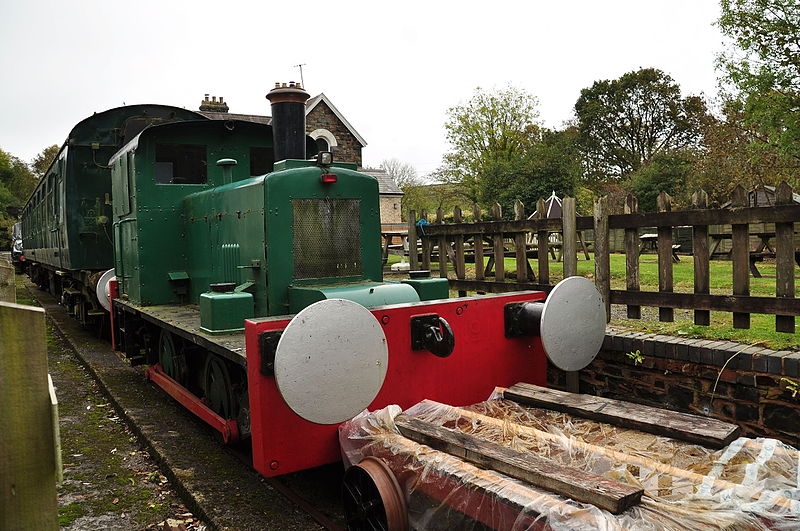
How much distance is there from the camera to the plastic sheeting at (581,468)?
221 cm

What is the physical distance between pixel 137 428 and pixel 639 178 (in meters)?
28.4

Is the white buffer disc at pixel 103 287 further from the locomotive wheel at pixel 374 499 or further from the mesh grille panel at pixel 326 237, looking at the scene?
the locomotive wheel at pixel 374 499

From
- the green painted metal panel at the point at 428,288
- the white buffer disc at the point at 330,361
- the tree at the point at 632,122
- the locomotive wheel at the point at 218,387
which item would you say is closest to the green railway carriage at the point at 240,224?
the green painted metal panel at the point at 428,288

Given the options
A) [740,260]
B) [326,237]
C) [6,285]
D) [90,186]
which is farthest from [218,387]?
[90,186]

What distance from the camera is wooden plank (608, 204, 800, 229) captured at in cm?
428

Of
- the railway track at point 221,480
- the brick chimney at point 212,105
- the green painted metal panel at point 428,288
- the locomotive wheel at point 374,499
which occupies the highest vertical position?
the brick chimney at point 212,105

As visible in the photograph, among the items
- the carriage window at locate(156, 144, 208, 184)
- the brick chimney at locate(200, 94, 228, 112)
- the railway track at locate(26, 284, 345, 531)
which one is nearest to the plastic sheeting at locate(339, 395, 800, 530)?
the railway track at locate(26, 284, 345, 531)

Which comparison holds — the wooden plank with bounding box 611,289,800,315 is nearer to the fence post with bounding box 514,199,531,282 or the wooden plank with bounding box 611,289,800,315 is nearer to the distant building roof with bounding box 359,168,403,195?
the fence post with bounding box 514,199,531,282

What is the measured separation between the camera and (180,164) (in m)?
6.16

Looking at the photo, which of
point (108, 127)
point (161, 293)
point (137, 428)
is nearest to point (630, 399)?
point (137, 428)

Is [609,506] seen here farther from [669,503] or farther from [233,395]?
[233,395]

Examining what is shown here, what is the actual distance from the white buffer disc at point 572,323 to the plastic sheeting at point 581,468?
1.51ft

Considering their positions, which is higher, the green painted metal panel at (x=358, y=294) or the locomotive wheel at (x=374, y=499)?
the green painted metal panel at (x=358, y=294)

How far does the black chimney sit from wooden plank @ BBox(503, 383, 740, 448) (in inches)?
97.7
